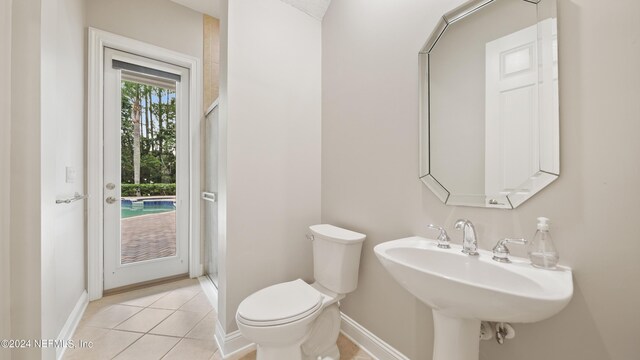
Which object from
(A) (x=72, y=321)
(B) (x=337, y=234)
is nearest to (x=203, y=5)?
(B) (x=337, y=234)

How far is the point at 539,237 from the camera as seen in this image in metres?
0.79

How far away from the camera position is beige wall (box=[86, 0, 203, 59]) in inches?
78.7

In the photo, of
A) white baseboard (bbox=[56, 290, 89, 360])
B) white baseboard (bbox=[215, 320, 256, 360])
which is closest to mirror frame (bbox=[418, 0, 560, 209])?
white baseboard (bbox=[215, 320, 256, 360])

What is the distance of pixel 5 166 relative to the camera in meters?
0.89

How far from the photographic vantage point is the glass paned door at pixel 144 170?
212cm

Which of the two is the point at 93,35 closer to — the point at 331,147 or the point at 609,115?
the point at 331,147

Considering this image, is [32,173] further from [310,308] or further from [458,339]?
[458,339]

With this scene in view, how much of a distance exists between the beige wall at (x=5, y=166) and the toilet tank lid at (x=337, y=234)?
1325 millimetres

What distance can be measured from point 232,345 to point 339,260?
851mm

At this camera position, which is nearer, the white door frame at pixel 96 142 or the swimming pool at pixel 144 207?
the white door frame at pixel 96 142

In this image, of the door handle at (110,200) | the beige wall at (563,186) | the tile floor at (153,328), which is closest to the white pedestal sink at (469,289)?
the beige wall at (563,186)

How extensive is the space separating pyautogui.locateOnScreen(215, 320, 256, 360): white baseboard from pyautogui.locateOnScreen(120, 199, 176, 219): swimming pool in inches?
58.7

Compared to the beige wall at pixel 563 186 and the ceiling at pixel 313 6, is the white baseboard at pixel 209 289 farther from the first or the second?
the ceiling at pixel 313 6

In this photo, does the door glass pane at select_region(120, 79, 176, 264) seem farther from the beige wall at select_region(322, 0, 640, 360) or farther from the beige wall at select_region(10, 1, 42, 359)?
the beige wall at select_region(322, 0, 640, 360)
